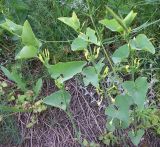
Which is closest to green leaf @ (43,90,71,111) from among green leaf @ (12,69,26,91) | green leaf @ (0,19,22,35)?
green leaf @ (0,19,22,35)

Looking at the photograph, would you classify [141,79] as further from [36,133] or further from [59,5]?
[59,5]

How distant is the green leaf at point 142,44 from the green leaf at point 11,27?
0.34m

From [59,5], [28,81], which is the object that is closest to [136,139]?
[28,81]

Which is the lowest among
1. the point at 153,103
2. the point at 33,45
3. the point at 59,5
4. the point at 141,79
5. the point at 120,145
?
the point at 120,145

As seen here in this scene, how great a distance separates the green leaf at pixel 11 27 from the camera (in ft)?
4.20

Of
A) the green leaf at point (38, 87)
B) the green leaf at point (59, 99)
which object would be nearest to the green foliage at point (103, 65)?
the green leaf at point (59, 99)

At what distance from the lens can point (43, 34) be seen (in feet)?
6.15

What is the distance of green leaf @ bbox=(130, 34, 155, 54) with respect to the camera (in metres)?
1.22

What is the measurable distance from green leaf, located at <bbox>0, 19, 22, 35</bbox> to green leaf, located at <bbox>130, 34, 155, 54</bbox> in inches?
13.3

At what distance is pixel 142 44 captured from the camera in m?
1.24

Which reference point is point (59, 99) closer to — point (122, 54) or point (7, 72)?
point (122, 54)

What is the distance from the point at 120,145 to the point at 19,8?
0.77m

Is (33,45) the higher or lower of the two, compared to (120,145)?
higher

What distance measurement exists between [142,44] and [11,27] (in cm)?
39
